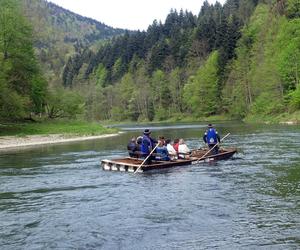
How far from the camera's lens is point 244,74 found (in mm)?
98812

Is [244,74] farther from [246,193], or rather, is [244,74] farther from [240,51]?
[246,193]

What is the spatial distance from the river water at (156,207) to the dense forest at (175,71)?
32.7 metres

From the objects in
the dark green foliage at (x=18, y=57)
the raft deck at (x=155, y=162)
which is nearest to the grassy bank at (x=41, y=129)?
the dark green foliage at (x=18, y=57)

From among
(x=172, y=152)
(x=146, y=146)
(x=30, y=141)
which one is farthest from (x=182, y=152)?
(x=30, y=141)

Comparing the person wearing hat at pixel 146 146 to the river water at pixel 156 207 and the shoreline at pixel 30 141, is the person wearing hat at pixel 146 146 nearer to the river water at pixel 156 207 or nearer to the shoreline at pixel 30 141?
the river water at pixel 156 207

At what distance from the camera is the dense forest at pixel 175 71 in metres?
61.9

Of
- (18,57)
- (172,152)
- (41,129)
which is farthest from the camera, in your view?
(18,57)

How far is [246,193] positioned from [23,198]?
9.00m

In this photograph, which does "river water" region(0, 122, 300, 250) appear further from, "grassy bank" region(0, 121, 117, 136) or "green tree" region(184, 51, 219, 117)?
"green tree" region(184, 51, 219, 117)

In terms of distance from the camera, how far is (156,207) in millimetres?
15797

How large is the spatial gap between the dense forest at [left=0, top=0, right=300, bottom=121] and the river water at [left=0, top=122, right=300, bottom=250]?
32682 millimetres

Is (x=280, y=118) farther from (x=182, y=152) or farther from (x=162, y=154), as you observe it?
(x=162, y=154)

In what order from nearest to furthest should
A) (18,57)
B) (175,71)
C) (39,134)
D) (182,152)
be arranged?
(182,152) → (39,134) → (18,57) → (175,71)

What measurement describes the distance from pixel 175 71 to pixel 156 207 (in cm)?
11716
